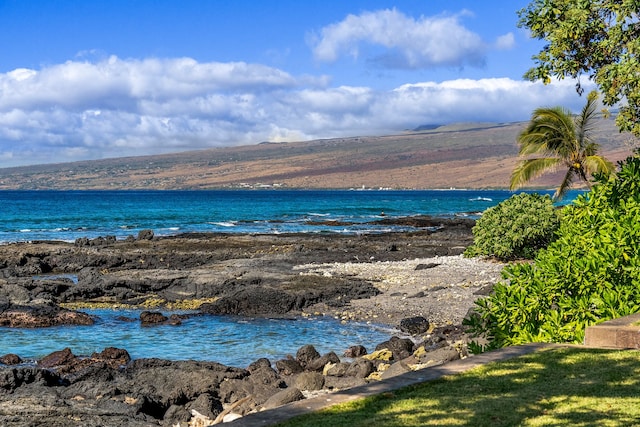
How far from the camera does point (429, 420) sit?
22.5ft

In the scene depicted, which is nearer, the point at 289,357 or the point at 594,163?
the point at 289,357

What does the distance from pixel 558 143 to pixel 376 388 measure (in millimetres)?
24271

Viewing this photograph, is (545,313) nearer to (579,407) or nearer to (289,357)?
(579,407)

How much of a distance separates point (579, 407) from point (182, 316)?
1499 cm

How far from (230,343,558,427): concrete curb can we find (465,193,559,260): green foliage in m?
17.4

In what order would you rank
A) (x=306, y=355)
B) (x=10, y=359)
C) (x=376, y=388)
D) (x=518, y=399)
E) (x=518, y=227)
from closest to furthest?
(x=518, y=399) → (x=376, y=388) → (x=306, y=355) → (x=10, y=359) → (x=518, y=227)

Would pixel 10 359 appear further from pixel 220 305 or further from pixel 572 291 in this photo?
pixel 572 291

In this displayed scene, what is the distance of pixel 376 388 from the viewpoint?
309 inches

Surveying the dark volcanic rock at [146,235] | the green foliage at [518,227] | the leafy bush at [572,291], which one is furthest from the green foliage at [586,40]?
the dark volcanic rock at [146,235]

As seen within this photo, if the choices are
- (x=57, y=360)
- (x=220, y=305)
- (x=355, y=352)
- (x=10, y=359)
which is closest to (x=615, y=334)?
(x=355, y=352)

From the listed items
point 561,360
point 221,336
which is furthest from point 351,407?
point 221,336

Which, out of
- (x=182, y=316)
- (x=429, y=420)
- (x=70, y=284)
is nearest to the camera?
(x=429, y=420)

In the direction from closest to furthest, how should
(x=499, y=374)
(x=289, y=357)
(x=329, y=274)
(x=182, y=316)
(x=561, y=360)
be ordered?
(x=499, y=374), (x=561, y=360), (x=289, y=357), (x=182, y=316), (x=329, y=274)

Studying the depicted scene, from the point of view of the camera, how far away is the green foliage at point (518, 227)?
2686 centimetres
